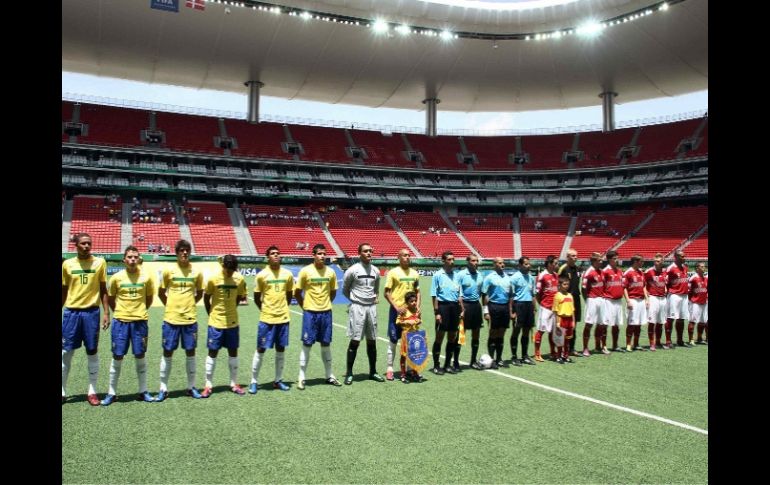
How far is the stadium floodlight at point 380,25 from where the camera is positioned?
34500mm

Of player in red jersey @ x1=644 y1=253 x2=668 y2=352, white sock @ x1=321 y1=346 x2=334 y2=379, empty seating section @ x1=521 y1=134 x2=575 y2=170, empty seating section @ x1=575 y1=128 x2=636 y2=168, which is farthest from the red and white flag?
empty seating section @ x1=575 y1=128 x2=636 y2=168

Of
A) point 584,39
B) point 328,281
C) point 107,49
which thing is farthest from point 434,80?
point 328,281

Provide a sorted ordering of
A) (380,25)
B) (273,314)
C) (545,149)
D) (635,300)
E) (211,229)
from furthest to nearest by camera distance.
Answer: (545,149) → (211,229) → (380,25) → (635,300) → (273,314)

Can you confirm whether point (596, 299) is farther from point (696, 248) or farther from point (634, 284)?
point (696, 248)

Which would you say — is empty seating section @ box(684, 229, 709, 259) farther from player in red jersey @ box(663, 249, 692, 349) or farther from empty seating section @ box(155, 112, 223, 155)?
empty seating section @ box(155, 112, 223, 155)

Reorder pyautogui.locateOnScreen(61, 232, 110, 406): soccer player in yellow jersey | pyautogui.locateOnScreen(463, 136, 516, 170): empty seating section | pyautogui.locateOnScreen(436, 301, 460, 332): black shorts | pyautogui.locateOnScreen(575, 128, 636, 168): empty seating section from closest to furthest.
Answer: pyautogui.locateOnScreen(61, 232, 110, 406): soccer player in yellow jersey
pyautogui.locateOnScreen(436, 301, 460, 332): black shorts
pyautogui.locateOnScreen(575, 128, 636, 168): empty seating section
pyautogui.locateOnScreen(463, 136, 516, 170): empty seating section

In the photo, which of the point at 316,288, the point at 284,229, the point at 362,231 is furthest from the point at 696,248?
the point at 316,288

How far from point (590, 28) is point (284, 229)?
28437mm

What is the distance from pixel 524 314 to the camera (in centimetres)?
949

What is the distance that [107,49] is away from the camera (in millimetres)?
37375

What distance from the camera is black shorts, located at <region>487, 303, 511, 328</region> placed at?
29.7 feet

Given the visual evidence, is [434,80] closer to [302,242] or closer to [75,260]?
[302,242]

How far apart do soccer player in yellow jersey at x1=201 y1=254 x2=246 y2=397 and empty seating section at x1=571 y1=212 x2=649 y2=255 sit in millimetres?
40256
